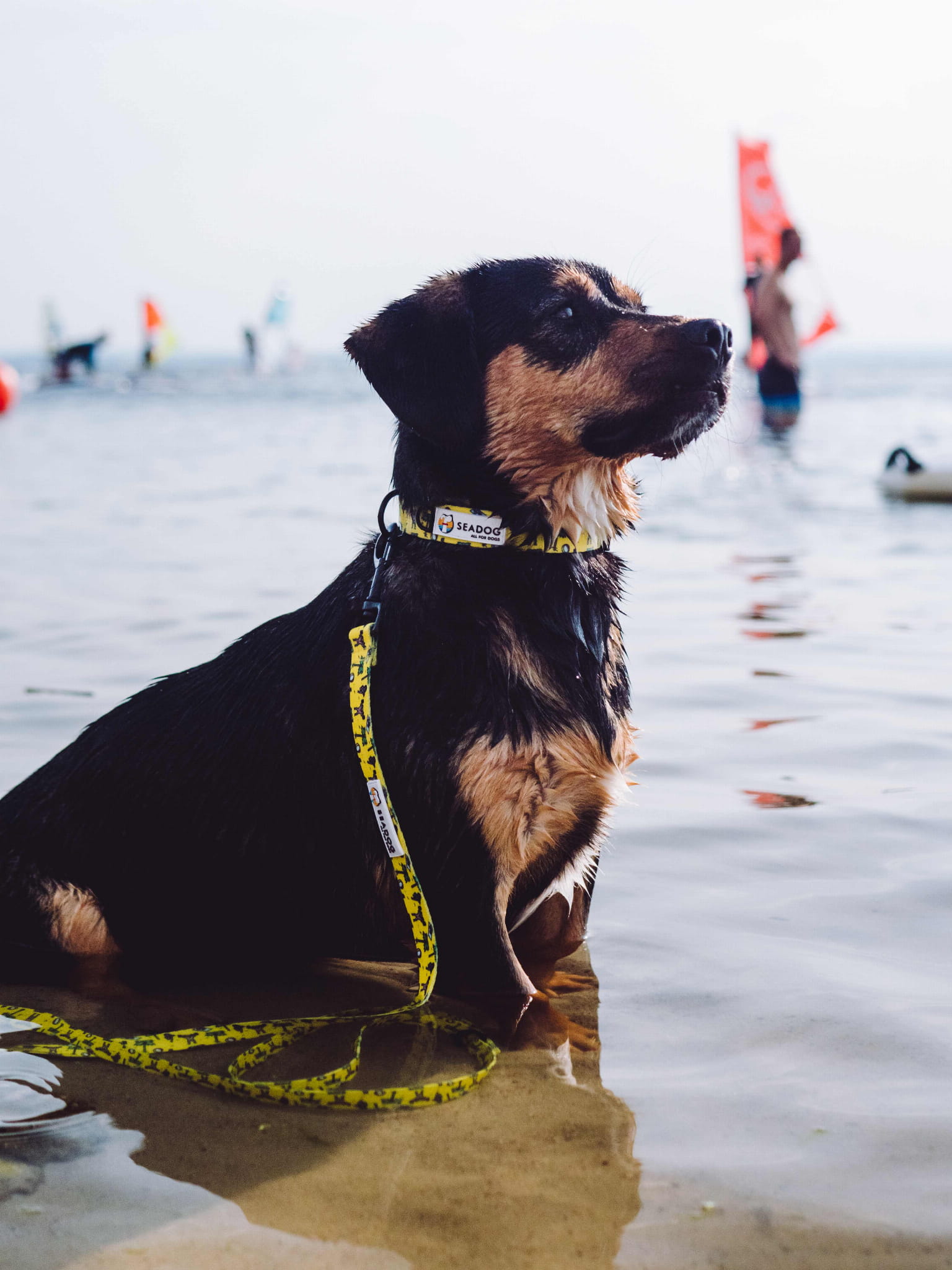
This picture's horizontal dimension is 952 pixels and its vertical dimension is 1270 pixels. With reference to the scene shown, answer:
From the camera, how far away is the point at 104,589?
8211 millimetres

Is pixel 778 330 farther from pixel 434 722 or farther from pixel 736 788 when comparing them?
pixel 434 722

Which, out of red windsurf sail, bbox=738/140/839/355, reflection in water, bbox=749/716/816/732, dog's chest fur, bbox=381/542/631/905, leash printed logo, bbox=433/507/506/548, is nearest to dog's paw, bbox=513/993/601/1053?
dog's chest fur, bbox=381/542/631/905

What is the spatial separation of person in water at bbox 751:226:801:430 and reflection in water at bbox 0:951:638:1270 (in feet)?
53.4

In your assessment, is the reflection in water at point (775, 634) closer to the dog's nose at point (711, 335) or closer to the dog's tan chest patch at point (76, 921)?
the dog's nose at point (711, 335)

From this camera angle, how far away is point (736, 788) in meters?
4.50

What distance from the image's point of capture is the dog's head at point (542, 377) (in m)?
2.99

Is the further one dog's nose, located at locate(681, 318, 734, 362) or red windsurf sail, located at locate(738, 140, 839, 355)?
red windsurf sail, located at locate(738, 140, 839, 355)

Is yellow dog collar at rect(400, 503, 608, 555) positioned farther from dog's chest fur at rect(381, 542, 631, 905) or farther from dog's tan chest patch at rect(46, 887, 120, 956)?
dog's tan chest patch at rect(46, 887, 120, 956)

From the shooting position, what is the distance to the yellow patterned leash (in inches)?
104

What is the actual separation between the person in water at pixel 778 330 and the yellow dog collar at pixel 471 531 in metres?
15.7

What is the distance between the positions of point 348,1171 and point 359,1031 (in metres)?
0.63

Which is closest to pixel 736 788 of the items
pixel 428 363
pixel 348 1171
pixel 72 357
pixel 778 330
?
pixel 428 363

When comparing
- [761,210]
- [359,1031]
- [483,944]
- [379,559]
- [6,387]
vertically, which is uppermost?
[761,210]

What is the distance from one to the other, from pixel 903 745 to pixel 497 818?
258 cm
